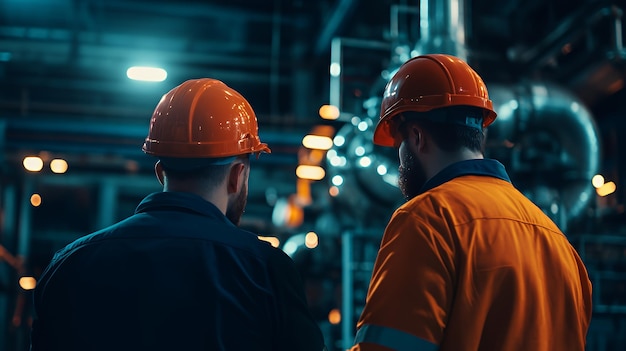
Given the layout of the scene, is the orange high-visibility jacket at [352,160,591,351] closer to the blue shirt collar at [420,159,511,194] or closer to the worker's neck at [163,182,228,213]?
the blue shirt collar at [420,159,511,194]

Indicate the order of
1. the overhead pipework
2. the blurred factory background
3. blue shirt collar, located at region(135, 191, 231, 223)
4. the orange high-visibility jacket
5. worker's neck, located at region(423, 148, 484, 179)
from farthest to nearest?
the blurred factory background < the overhead pipework < worker's neck, located at region(423, 148, 484, 179) < blue shirt collar, located at region(135, 191, 231, 223) < the orange high-visibility jacket

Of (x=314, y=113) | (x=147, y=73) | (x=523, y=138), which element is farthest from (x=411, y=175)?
(x=314, y=113)

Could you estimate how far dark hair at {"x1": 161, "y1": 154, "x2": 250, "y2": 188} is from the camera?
7.25 feet

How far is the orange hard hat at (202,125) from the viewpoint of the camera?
7.46ft

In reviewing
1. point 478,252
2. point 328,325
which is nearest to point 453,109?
point 478,252

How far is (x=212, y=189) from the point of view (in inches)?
86.3

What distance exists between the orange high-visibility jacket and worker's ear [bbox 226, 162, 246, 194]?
0.54 m

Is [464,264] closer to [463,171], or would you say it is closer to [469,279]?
[469,279]

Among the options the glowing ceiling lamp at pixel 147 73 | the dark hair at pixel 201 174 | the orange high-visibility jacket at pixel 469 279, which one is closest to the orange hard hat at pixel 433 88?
the orange high-visibility jacket at pixel 469 279

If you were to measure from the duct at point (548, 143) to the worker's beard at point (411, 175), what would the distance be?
499cm

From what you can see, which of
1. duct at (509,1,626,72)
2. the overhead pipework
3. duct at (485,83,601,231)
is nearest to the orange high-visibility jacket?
the overhead pipework

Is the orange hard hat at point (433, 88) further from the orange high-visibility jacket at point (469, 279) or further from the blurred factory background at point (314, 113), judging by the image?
the blurred factory background at point (314, 113)

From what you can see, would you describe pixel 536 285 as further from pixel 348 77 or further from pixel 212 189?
pixel 348 77

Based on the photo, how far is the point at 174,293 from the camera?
1.96m
